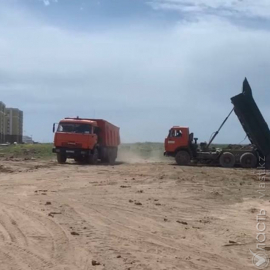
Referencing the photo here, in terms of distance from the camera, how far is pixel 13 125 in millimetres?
110625

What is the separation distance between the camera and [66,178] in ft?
61.8

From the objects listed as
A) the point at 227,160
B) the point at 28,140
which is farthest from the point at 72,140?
the point at 28,140

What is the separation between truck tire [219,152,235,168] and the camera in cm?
2766

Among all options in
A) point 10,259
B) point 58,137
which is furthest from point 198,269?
point 58,137

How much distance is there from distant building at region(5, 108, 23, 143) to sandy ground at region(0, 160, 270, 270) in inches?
3664

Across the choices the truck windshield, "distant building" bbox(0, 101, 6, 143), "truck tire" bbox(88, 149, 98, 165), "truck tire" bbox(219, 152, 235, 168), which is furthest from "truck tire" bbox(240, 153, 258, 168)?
"distant building" bbox(0, 101, 6, 143)

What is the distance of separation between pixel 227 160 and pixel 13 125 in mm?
89131

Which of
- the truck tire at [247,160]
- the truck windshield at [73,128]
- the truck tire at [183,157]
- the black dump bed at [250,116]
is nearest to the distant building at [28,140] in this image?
the truck windshield at [73,128]

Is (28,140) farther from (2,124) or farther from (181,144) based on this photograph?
(181,144)

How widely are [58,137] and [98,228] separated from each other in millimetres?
19342

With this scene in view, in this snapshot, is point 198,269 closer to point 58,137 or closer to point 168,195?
point 168,195

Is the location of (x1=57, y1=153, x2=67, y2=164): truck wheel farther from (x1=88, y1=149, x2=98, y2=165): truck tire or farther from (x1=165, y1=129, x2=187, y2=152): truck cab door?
(x1=165, y1=129, x2=187, y2=152): truck cab door

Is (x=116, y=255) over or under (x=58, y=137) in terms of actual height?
under

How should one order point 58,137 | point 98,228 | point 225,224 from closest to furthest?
point 98,228 < point 225,224 < point 58,137
